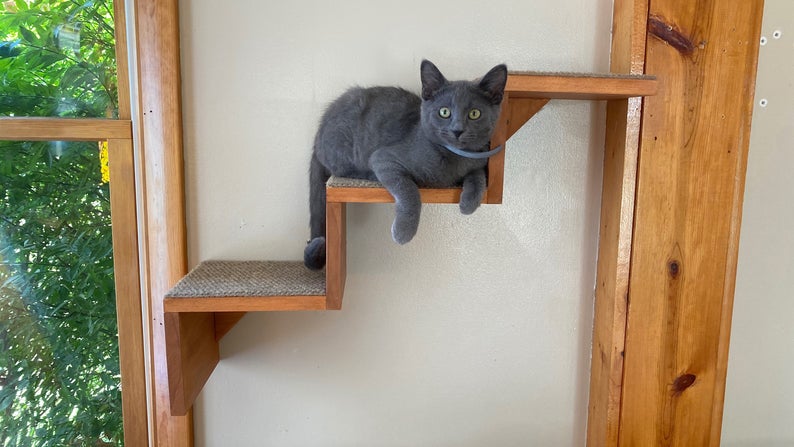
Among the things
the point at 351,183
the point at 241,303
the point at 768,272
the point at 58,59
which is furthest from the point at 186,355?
the point at 768,272

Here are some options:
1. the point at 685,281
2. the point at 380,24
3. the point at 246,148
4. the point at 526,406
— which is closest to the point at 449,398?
the point at 526,406

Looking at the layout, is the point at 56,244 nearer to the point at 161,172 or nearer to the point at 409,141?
the point at 161,172

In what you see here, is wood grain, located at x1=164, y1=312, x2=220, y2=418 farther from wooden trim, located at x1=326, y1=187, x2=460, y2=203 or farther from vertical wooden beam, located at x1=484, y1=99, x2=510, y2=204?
vertical wooden beam, located at x1=484, y1=99, x2=510, y2=204

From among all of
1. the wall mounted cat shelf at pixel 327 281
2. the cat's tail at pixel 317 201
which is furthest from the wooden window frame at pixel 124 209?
the cat's tail at pixel 317 201

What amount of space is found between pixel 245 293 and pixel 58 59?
66cm

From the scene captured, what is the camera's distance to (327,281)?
87cm

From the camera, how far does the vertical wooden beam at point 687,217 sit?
3.22ft

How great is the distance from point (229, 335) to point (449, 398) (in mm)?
518

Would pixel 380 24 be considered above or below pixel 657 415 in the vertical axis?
above

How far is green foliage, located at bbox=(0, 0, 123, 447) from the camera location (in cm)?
102

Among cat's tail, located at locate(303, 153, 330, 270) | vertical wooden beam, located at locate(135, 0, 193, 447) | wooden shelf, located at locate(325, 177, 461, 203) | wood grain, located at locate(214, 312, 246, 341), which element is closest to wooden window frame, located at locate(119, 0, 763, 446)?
vertical wooden beam, located at locate(135, 0, 193, 447)

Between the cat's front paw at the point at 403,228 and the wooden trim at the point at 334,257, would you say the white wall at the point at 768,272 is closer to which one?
the cat's front paw at the point at 403,228

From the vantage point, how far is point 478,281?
1.11 meters

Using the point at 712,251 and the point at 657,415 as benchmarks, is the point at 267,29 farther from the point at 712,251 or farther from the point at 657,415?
the point at 657,415
